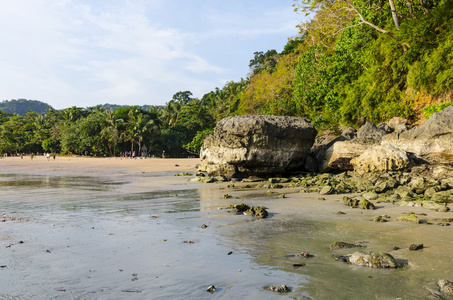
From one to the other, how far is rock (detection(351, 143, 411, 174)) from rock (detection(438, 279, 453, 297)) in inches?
426

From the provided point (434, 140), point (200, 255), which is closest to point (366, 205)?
point (200, 255)

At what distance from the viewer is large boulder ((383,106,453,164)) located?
1405 cm

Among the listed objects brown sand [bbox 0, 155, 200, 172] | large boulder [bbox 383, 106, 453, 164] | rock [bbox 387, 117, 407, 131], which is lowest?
brown sand [bbox 0, 155, 200, 172]

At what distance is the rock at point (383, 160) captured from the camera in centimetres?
1398

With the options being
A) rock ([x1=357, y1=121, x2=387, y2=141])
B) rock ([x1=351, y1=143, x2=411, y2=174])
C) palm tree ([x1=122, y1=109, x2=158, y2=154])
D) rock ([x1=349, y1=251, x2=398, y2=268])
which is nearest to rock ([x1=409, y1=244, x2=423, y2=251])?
rock ([x1=349, y1=251, x2=398, y2=268])

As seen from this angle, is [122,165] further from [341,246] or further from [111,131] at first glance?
[341,246]

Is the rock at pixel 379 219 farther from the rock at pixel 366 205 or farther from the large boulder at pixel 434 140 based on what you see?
the large boulder at pixel 434 140

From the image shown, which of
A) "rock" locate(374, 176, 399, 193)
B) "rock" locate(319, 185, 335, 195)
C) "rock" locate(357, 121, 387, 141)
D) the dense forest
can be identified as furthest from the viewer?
the dense forest

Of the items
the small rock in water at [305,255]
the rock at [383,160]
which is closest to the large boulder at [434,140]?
the rock at [383,160]

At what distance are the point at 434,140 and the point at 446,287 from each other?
39.9 feet

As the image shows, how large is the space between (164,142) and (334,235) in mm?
58566

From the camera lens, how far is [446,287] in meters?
3.91

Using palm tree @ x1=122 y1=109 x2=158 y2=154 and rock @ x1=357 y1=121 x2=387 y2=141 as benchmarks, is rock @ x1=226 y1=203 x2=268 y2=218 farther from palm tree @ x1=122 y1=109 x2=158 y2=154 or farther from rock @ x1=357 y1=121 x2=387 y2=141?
palm tree @ x1=122 y1=109 x2=158 y2=154

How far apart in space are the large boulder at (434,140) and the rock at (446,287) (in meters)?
11.7
